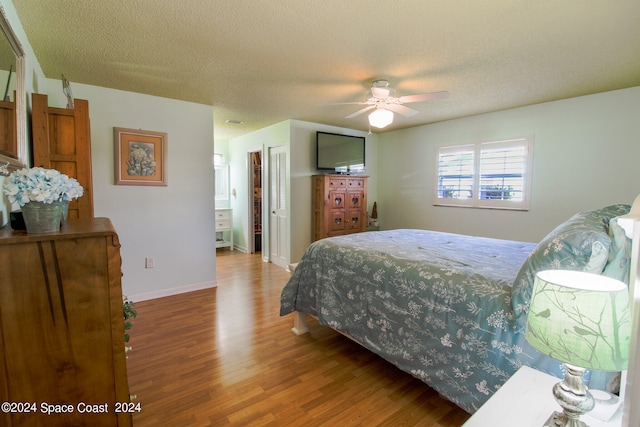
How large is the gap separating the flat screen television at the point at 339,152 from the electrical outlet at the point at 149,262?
8.53 ft

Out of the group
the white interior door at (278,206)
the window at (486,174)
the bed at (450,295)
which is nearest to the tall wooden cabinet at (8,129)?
the bed at (450,295)

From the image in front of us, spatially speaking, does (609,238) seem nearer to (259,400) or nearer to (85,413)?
(259,400)

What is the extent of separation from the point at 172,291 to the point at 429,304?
123 inches

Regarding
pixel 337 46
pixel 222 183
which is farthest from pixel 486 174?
pixel 222 183

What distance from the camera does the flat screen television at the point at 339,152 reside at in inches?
187

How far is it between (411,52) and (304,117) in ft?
7.55

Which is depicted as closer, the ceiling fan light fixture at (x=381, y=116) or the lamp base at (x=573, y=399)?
the lamp base at (x=573, y=399)

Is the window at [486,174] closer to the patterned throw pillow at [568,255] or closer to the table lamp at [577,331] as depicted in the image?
the patterned throw pillow at [568,255]

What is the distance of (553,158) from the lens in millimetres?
3537

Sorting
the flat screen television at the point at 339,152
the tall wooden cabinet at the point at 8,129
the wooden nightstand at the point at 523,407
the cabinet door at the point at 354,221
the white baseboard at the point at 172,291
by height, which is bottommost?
the white baseboard at the point at 172,291

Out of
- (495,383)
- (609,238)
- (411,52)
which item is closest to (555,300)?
(609,238)

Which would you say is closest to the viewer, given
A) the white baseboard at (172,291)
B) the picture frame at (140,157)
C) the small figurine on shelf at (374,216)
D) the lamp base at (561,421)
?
the lamp base at (561,421)

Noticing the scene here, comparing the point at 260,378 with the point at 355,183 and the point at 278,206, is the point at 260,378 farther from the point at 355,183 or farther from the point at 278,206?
the point at 355,183

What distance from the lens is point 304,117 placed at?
14.4 feet
